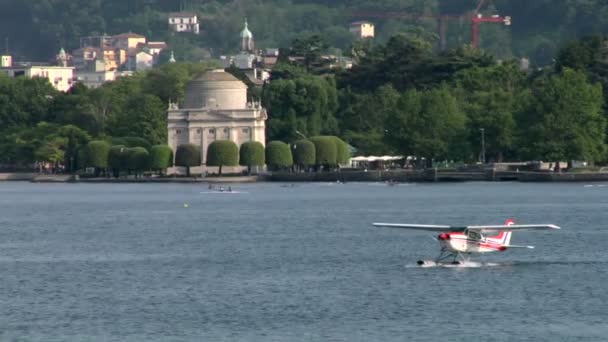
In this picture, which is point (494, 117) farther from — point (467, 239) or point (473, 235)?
point (467, 239)

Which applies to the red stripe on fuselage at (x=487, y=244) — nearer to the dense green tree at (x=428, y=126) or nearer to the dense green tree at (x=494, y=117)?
the dense green tree at (x=494, y=117)

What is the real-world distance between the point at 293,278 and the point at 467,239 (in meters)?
7.31

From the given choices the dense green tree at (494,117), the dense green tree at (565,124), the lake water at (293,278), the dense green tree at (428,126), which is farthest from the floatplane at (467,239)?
the dense green tree at (428,126)

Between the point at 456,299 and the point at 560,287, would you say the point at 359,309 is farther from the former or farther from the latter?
the point at 560,287

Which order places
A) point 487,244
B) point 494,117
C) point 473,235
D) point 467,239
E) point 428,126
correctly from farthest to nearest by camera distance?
point 428,126
point 494,117
point 487,244
point 473,235
point 467,239

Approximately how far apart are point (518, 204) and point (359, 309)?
63.7 m

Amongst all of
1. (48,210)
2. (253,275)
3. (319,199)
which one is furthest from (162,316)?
(319,199)

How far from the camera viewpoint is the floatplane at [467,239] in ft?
247

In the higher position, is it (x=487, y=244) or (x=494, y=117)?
(x=494, y=117)

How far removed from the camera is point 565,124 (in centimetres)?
17175

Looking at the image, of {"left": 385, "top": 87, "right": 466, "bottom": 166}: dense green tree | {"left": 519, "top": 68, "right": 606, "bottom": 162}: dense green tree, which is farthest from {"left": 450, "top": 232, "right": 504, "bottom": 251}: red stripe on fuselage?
{"left": 385, "top": 87, "right": 466, "bottom": 166}: dense green tree

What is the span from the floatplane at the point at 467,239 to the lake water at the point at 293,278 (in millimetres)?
1013

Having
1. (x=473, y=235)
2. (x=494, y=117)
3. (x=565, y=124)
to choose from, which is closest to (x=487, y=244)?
(x=473, y=235)

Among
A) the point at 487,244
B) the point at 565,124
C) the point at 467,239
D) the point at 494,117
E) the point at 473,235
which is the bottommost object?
the point at 487,244
